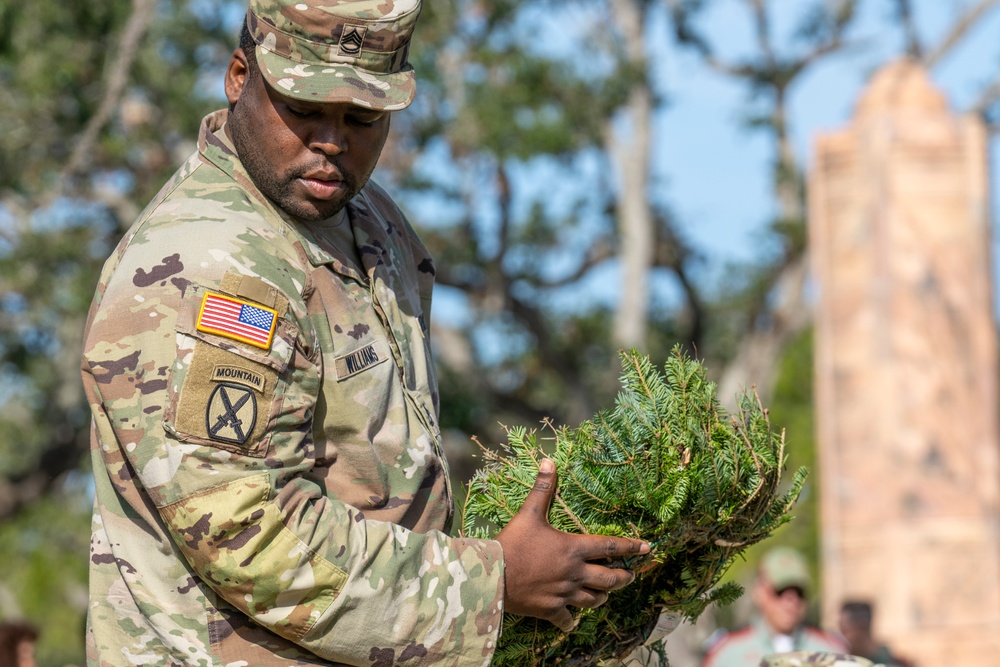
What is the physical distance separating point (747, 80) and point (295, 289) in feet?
53.3

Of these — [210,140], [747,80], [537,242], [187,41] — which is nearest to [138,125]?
[187,41]

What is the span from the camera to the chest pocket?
215cm

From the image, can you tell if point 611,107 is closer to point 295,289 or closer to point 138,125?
point 138,125

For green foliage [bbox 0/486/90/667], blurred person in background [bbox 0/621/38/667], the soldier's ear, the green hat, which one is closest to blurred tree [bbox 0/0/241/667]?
green foliage [bbox 0/486/90/667]

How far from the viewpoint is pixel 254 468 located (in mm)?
2170

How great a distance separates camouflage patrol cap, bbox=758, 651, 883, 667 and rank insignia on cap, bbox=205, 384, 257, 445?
1.45 meters

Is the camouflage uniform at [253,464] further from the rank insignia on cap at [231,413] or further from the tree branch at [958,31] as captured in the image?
the tree branch at [958,31]

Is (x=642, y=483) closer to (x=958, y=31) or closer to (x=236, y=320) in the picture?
(x=236, y=320)

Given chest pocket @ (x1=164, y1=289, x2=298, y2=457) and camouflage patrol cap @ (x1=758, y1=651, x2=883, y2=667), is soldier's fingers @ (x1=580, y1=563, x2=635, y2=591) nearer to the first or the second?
chest pocket @ (x1=164, y1=289, x2=298, y2=457)

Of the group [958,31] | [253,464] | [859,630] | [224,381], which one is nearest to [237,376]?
[224,381]

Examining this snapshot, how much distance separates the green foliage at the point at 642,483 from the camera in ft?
8.17

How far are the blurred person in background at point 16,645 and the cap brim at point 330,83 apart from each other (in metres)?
5.59

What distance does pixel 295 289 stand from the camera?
2336 mm

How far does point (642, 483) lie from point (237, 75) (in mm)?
967
